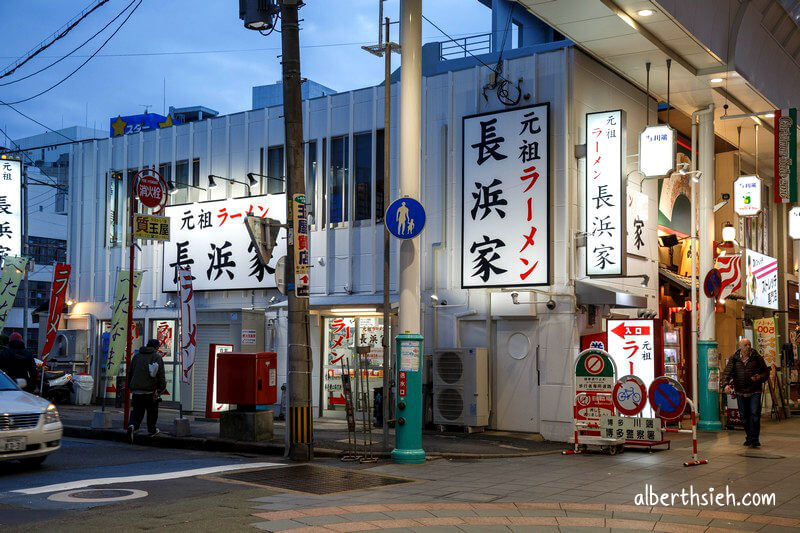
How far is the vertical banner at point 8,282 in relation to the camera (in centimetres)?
2330

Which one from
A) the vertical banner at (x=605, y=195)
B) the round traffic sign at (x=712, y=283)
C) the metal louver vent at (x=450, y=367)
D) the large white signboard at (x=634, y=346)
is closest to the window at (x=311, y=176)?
the metal louver vent at (x=450, y=367)

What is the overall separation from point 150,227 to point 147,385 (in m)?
3.13

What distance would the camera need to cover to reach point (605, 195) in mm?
16469

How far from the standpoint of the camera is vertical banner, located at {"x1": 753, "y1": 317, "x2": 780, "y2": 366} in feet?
76.5

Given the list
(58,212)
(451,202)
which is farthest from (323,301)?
(58,212)

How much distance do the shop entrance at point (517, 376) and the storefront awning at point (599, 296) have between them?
1.15 meters

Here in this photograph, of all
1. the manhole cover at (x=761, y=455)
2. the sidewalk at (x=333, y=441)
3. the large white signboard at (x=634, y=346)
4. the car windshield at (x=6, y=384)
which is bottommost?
the manhole cover at (x=761, y=455)

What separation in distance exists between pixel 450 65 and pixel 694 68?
5753 mm

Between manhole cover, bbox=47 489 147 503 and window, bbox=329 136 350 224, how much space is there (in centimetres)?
1077

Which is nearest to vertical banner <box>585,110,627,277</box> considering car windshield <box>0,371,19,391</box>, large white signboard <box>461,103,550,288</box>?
large white signboard <box>461,103,550,288</box>

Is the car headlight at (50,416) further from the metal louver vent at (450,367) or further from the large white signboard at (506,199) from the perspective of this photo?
the large white signboard at (506,199)

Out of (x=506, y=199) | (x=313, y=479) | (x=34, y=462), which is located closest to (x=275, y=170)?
(x=506, y=199)

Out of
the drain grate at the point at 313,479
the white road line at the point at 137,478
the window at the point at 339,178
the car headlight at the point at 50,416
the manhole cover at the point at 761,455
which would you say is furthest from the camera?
the window at the point at 339,178

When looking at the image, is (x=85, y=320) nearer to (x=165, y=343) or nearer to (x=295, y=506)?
(x=165, y=343)
